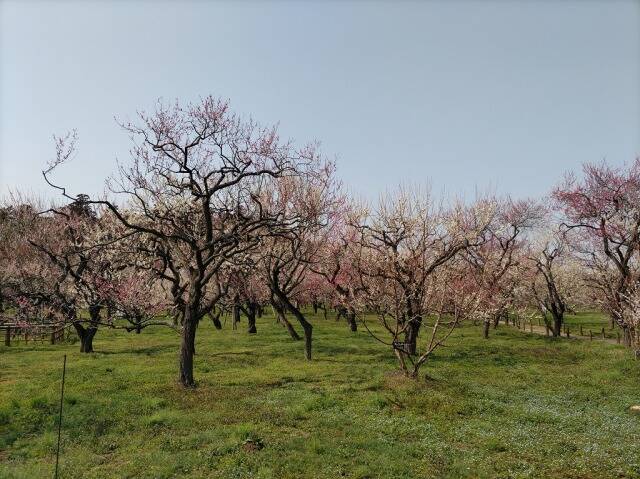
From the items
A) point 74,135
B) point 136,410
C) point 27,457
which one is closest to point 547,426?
point 136,410

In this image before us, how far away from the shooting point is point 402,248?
26547 millimetres

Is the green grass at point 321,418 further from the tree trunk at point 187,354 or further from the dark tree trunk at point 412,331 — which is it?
the dark tree trunk at point 412,331

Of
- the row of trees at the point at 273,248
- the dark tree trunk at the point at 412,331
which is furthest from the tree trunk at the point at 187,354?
the dark tree trunk at the point at 412,331

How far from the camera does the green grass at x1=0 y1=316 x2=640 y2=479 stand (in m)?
10.8

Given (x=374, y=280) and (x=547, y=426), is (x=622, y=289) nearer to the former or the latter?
(x=374, y=280)

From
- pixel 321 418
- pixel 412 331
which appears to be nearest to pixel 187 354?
pixel 321 418

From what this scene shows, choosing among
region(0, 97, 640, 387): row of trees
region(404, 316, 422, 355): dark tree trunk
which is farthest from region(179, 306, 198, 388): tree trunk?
region(404, 316, 422, 355): dark tree trunk

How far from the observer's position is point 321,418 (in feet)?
46.8

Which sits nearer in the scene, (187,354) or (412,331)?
(187,354)

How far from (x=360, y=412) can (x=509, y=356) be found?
16.6 meters

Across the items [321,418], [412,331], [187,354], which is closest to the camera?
[321,418]

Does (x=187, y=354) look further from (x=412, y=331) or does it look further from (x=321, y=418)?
(x=412, y=331)

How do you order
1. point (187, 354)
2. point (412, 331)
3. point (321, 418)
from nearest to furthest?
point (321, 418) < point (187, 354) < point (412, 331)

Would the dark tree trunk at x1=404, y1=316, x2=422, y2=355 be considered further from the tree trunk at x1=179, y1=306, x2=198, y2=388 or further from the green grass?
the tree trunk at x1=179, y1=306, x2=198, y2=388
